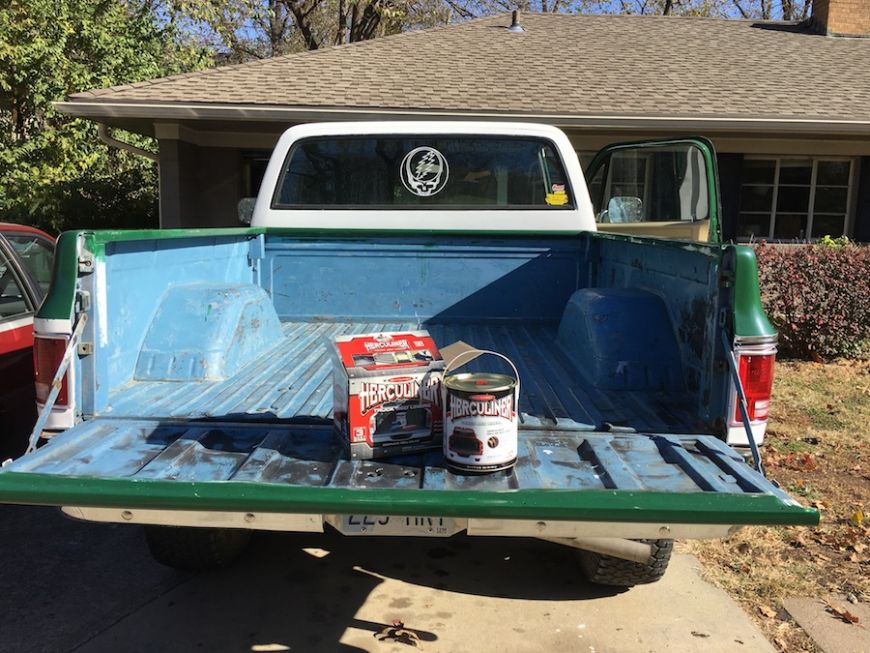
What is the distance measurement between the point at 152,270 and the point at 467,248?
2.13m

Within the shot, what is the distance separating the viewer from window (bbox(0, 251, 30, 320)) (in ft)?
14.4

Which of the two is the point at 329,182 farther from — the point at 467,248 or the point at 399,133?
the point at 467,248

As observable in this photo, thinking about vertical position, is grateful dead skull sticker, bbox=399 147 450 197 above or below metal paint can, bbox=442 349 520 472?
above

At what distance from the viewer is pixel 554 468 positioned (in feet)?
7.77

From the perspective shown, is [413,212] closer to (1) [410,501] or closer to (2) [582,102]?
(1) [410,501]

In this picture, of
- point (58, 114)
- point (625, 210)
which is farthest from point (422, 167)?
point (58, 114)

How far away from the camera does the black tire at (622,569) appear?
3.33 metres

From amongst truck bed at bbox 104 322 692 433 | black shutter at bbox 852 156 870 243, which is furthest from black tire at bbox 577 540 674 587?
black shutter at bbox 852 156 870 243

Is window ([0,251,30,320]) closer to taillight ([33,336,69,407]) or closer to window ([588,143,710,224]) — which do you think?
taillight ([33,336,69,407])

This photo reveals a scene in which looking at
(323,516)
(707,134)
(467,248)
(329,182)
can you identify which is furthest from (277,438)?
(707,134)

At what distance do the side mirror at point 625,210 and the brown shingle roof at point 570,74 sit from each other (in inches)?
207

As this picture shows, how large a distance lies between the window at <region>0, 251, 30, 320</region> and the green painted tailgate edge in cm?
256

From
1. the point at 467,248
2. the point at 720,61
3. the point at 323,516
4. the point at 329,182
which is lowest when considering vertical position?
the point at 323,516

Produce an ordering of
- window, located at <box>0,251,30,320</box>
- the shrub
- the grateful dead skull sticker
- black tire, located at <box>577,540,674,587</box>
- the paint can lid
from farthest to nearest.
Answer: the shrub < the grateful dead skull sticker < window, located at <box>0,251,30,320</box> < black tire, located at <box>577,540,674,587</box> < the paint can lid
